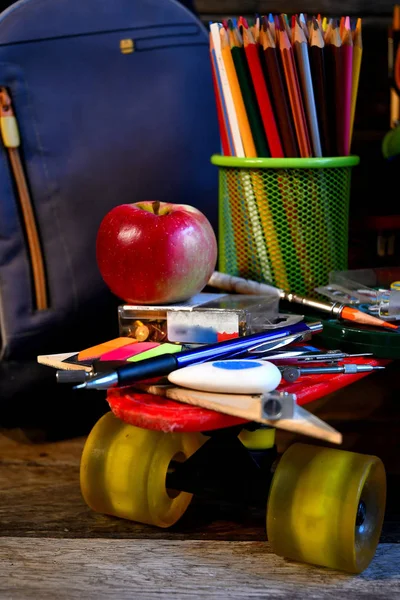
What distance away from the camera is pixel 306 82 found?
0.91 meters

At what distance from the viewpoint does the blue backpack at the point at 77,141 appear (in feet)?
3.34

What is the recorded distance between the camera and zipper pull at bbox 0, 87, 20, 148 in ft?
3.28

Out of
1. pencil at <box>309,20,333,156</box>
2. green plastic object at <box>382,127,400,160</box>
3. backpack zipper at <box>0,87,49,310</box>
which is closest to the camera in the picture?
pencil at <box>309,20,333,156</box>

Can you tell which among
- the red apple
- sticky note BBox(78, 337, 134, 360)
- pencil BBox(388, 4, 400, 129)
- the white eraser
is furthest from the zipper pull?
pencil BBox(388, 4, 400, 129)

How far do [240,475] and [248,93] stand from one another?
43cm

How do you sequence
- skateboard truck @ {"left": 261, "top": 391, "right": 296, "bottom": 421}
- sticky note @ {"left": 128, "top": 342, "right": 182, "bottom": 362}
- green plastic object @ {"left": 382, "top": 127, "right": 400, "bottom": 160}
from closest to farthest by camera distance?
A: 1. skateboard truck @ {"left": 261, "top": 391, "right": 296, "bottom": 421}
2. sticky note @ {"left": 128, "top": 342, "right": 182, "bottom": 362}
3. green plastic object @ {"left": 382, "top": 127, "right": 400, "bottom": 160}

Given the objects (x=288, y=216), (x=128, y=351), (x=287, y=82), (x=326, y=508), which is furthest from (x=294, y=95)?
(x=326, y=508)

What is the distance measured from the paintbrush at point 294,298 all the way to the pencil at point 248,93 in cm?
15

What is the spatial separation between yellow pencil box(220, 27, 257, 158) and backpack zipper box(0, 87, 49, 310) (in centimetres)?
27

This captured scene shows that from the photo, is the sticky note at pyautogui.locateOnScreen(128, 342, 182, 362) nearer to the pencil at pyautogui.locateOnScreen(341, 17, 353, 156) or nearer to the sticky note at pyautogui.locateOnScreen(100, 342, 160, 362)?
the sticky note at pyautogui.locateOnScreen(100, 342, 160, 362)

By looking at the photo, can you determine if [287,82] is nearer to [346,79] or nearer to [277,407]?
[346,79]

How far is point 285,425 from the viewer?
0.66 meters

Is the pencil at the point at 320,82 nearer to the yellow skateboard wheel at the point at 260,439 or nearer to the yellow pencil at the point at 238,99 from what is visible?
the yellow pencil at the point at 238,99

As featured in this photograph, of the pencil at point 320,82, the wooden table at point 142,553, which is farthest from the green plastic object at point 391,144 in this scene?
the wooden table at point 142,553
